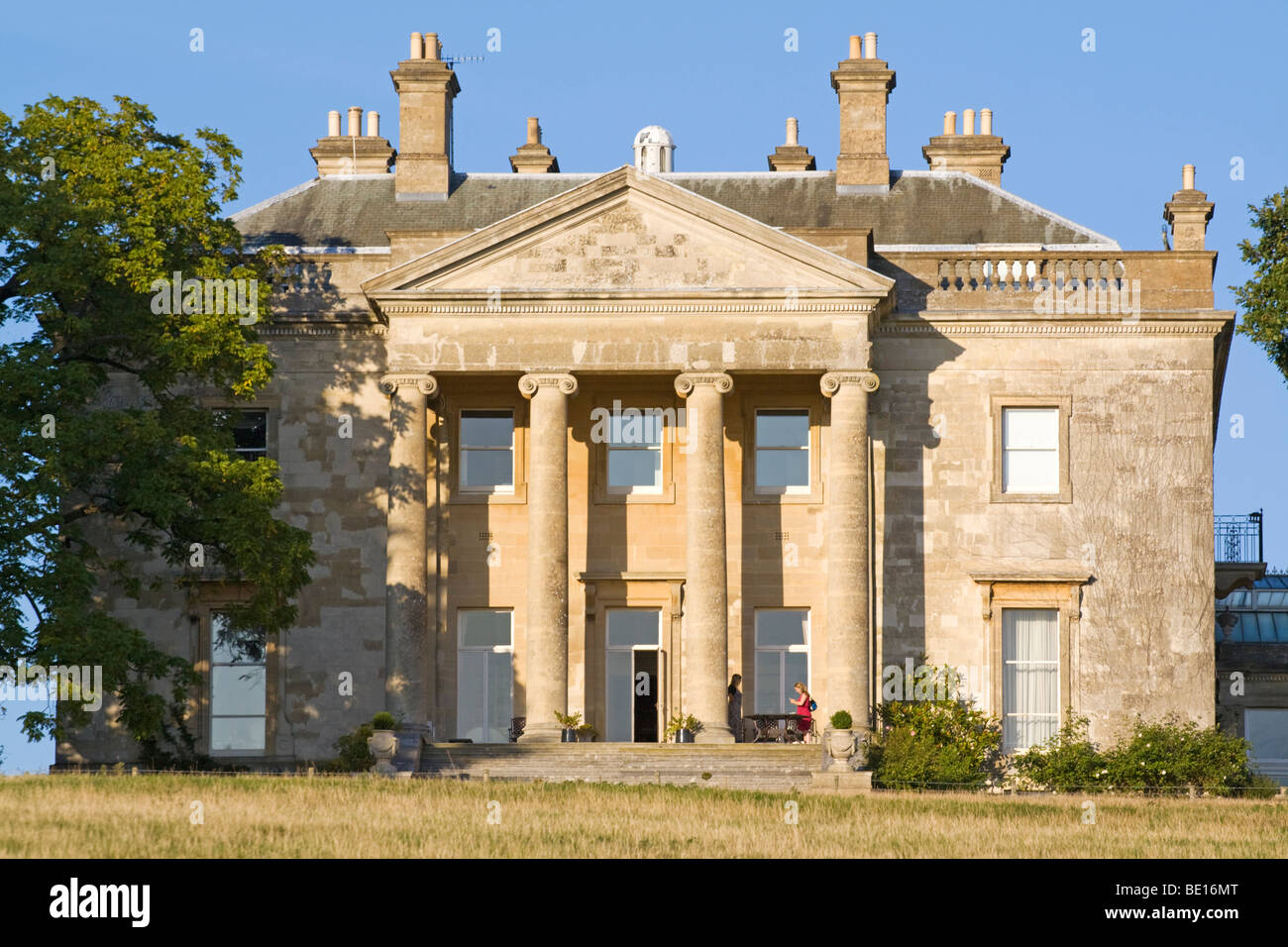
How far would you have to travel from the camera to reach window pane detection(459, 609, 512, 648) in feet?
148

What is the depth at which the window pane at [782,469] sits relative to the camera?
45375 millimetres

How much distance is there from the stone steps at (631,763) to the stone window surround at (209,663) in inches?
189

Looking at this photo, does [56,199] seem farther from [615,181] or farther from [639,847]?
[639,847]

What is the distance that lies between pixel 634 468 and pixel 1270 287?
13.4 m

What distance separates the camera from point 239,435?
150 feet

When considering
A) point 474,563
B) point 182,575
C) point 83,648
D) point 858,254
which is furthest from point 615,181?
point 83,648

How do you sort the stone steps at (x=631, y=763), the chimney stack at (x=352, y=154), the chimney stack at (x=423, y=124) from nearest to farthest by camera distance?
the stone steps at (x=631, y=763)
the chimney stack at (x=423, y=124)
the chimney stack at (x=352, y=154)

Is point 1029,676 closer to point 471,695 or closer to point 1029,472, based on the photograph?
A: point 1029,472

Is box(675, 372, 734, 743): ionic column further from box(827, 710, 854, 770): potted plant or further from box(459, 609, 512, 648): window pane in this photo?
box(459, 609, 512, 648): window pane

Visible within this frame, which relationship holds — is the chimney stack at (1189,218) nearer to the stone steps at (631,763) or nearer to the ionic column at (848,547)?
the ionic column at (848,547)

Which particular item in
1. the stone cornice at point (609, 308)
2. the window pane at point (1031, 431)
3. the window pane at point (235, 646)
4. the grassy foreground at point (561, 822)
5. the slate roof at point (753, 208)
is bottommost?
the grassy foreground at point (561, 822)

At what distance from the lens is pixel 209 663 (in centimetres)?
4478

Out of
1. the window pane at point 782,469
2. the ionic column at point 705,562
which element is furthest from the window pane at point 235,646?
the window pane at point 782,469

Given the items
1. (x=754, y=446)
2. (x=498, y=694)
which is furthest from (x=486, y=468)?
(x=754, y=446)
